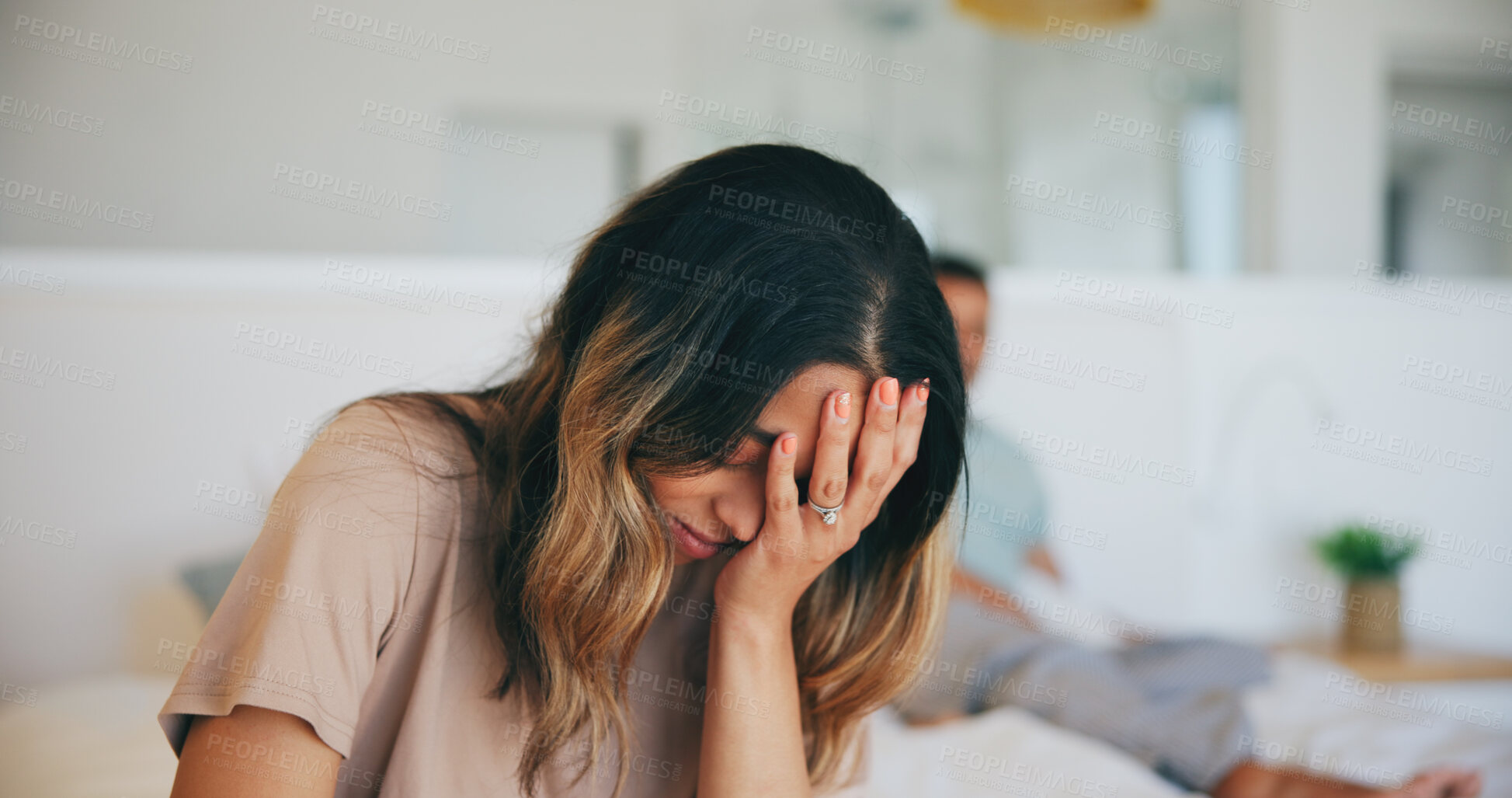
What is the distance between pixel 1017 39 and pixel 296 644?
9.65 feet

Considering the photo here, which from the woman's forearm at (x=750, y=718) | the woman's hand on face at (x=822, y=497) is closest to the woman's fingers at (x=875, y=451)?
the woman's hand on face at (x=822, y=497)

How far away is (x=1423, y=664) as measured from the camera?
224 cm

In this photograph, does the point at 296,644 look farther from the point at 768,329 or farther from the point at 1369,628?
the point at 1369,628

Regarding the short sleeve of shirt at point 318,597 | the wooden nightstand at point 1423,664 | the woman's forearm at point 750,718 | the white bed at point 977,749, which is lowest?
the wooden nightstand at point 1423,664

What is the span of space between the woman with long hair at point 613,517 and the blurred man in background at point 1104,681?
258 mm

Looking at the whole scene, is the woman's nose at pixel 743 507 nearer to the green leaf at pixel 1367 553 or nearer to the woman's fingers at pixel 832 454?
the woman's fingers at pixel 832 454

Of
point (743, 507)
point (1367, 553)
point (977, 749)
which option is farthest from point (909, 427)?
point (1367, 553)

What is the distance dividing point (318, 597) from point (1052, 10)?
1.58m

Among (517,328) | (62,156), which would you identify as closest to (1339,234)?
(517,328)

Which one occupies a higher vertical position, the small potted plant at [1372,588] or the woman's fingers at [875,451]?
the woman's fingers at [875,451]

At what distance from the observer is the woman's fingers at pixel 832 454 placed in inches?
31.9

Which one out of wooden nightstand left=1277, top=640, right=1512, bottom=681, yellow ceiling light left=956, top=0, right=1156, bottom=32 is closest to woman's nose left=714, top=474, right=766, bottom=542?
yellow ceiling light left=956, top=0, right=1156, bottom=32

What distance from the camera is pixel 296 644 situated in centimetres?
73

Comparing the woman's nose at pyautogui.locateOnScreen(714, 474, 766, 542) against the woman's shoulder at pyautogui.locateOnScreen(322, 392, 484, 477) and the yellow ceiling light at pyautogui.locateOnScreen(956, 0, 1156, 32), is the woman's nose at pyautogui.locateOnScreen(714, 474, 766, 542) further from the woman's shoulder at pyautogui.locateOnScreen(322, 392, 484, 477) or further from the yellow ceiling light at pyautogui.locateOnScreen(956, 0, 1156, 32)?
the yellow ceiling light at pyautogui.locateOnScreen(956, 0, 1156, 32)
